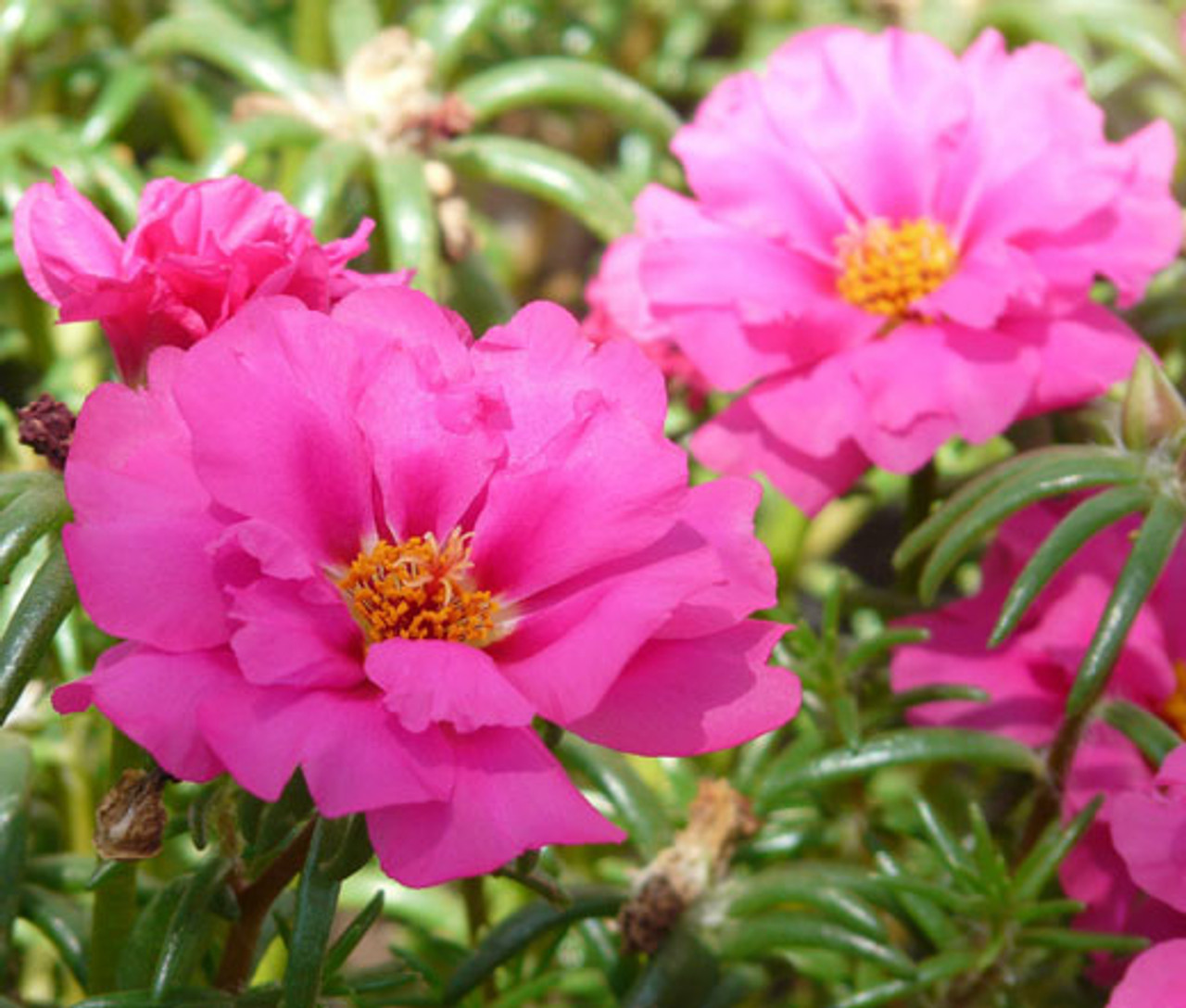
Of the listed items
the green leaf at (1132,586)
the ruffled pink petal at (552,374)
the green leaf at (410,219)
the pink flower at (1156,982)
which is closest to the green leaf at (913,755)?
the green leaf at (1132,586)

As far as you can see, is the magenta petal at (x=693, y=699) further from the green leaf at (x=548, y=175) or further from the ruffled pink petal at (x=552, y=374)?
the green leaf at (x=548, y=175)

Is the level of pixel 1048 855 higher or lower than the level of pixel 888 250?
lower

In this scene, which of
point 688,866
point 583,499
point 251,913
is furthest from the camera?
point 688,866

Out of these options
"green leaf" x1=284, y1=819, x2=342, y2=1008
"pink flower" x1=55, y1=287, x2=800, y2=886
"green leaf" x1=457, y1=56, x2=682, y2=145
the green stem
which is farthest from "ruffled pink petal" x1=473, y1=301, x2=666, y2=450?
"green leaf" x1=457, y1=56, x2=682, y2=145

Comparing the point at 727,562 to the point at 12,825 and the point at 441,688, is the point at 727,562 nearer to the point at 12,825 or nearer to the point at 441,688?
the point at 441,688

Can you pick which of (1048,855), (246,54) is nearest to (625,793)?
(1048,855)

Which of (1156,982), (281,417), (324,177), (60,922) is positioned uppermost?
(281,417)

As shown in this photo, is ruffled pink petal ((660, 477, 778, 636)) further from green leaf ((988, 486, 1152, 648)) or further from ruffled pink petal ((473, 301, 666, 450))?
green leaf ((988, 486, 1152, 648))
